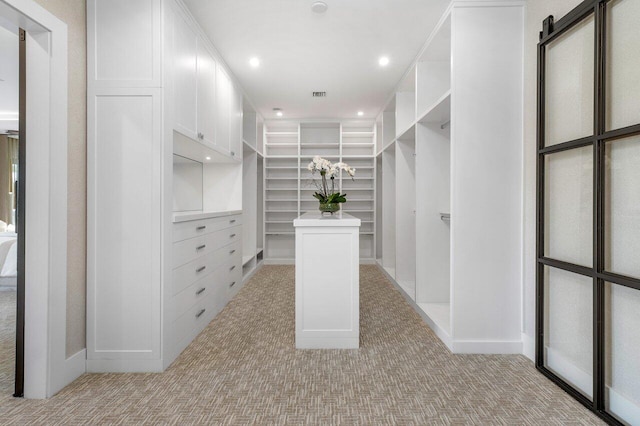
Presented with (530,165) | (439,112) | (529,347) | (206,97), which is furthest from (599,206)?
(206,97)

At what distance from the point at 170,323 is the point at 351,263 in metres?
1.31

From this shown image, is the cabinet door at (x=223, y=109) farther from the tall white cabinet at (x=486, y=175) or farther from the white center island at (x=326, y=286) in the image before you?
the tall white cabinet at (x=486, y=175)

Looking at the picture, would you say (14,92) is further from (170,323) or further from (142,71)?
(170,323)

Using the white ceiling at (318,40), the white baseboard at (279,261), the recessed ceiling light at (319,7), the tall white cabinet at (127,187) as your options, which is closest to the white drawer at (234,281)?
the tall white cabinet at (127,187)

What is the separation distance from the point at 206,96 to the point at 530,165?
2.72 metres

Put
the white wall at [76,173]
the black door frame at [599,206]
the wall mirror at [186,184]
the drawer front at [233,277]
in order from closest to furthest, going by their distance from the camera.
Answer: the black door frame at [599,206] → the white wall at [76,173] → the wall mirror at [186,184] → the drawer front at [233,277]

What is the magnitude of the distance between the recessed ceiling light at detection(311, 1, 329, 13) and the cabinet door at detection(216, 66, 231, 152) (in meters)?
1.32

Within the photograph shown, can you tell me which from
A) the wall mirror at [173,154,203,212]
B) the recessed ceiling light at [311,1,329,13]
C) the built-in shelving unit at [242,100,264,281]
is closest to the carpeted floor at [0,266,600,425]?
the wall mirror at [173,154,203,212]

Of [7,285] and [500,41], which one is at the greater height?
[500,41]

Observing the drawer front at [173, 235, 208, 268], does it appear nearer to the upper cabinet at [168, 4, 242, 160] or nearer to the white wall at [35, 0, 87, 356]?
the white wall at [35, 0, 87, 356]

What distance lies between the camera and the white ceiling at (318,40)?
2.84m

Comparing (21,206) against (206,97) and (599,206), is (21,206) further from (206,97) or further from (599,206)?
(599,206)

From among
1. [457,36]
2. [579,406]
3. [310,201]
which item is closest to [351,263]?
[579,406]

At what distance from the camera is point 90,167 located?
230 centimetres
